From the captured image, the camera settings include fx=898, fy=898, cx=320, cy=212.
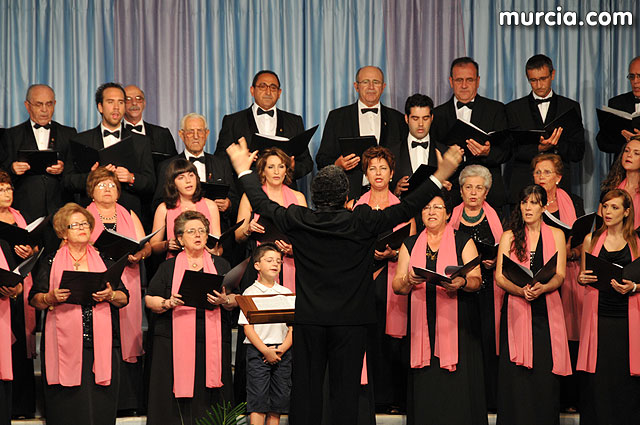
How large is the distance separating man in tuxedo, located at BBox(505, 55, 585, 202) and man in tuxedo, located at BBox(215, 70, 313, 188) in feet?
5.17

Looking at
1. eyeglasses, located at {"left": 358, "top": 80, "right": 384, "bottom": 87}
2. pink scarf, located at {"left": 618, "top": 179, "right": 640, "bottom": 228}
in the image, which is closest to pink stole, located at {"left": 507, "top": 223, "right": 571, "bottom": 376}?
pink scarf, located at {"left": 618, "top": 179, "right": 640, "bottom": 228}

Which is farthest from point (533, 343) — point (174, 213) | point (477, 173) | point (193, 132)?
point (193, 132)

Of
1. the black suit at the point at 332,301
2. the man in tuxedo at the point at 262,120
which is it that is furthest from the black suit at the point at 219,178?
the black suit at the point at 332,301

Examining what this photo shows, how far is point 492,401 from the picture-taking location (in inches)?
219

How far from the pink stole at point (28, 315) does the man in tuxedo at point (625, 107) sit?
12.6 feet

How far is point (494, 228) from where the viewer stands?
216 inches

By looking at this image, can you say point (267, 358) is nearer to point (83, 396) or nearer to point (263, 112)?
point (83, 396)

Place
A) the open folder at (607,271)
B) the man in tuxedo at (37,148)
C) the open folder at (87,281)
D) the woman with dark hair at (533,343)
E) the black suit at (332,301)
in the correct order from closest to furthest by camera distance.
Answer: the black suit at (332,301), the open folder at (87,281), the open folder at (607,271), the woman with dark hair at (533,343), the man in tuxedo at (37,148)

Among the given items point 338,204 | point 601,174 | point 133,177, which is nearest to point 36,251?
point 133,177

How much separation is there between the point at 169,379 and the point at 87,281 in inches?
31.2

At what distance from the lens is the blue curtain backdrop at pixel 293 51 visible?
7.25m

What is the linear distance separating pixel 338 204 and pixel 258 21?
12.5ft

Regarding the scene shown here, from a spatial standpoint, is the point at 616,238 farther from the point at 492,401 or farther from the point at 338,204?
the point at 338,204

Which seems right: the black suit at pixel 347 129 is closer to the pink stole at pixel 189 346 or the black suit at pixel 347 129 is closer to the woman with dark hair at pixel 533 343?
the woman with dark hair at pixel 533 343
